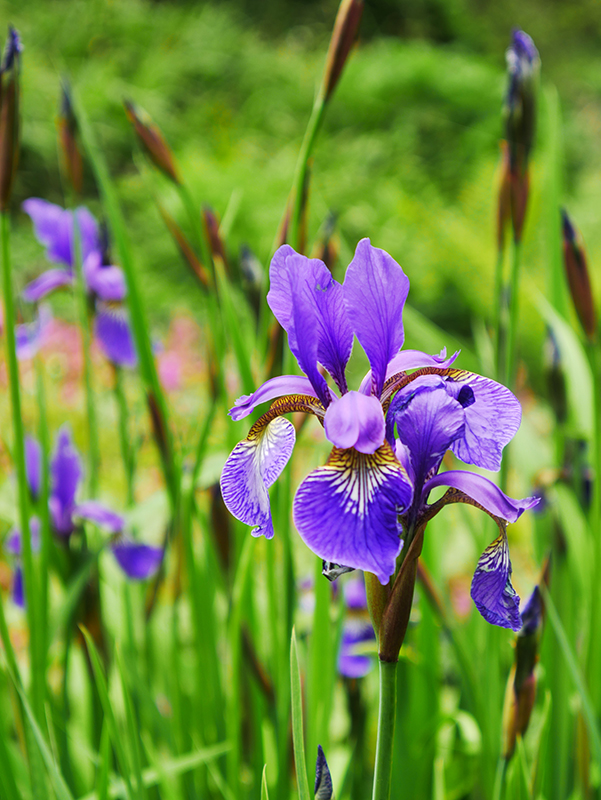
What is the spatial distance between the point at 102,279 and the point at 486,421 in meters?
0.74

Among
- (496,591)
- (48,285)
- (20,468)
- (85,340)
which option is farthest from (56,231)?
(496,591)

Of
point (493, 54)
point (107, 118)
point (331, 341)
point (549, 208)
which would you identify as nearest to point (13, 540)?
point (331, 341)

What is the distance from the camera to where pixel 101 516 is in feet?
2.85

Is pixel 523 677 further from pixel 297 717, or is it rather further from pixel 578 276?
A: pixel 578 276

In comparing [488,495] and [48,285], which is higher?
[48,285]

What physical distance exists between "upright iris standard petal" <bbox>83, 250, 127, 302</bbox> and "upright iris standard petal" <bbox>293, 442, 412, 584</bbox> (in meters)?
0.71

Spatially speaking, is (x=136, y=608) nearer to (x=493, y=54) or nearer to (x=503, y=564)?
(x=503, y=564)

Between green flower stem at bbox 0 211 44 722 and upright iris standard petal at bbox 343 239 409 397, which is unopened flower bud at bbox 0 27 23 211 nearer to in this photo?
green flower stem at bbox 0 211 44 722

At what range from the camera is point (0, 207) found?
0.61 meters

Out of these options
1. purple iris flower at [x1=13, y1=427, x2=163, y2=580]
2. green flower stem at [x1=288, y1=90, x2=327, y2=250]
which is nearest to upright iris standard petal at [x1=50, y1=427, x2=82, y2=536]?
purple iris flower at [x1=13, y1=427, x2=163, y2=580]

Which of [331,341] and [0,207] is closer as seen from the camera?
[331,341]

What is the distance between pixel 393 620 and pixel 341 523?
74 millimetres

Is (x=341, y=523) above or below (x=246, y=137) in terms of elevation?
below

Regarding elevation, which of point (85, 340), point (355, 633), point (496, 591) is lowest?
point (355, 633)
